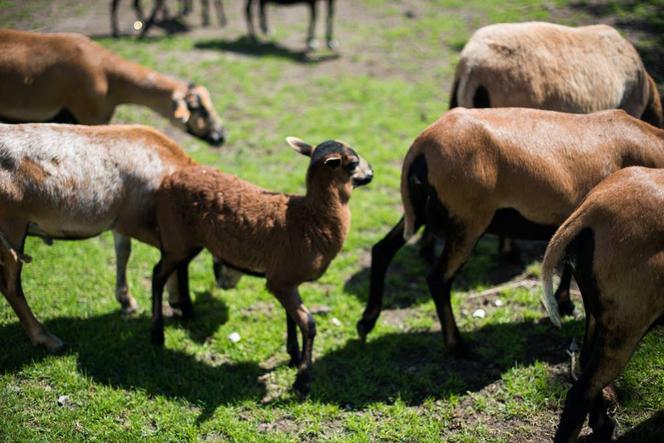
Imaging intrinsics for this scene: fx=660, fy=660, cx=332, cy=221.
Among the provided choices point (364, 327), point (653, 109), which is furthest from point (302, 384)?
point (653, 109)

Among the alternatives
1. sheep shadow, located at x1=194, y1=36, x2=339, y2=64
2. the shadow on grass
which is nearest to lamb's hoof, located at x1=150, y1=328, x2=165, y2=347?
the shadow on grass

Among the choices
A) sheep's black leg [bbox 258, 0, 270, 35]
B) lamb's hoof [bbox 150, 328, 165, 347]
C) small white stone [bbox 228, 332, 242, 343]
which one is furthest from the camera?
sheep's black leg [bbox 258, 0, 270, 35]

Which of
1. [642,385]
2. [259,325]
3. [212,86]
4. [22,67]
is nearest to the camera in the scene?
[642,385]

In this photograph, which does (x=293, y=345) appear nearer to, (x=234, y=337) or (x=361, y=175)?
(x=234, y=337)

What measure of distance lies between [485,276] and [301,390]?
2.46 meters

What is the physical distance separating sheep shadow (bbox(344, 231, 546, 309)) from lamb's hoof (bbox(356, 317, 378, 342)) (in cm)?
55

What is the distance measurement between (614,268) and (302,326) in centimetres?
220

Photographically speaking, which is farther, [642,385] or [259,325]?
[259,325]

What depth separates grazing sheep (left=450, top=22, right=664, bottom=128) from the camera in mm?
6250

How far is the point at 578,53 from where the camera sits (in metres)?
6.54

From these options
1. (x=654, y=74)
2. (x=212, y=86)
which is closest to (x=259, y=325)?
(x=212, y=86)

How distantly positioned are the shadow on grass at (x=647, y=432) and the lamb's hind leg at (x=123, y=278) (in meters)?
4.05

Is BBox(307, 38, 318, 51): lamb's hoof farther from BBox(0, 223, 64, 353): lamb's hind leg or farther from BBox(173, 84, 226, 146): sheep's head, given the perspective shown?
BBox(0, 223, 64, 353): lamb's hind leg

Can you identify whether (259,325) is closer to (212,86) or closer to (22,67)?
(22,67)
